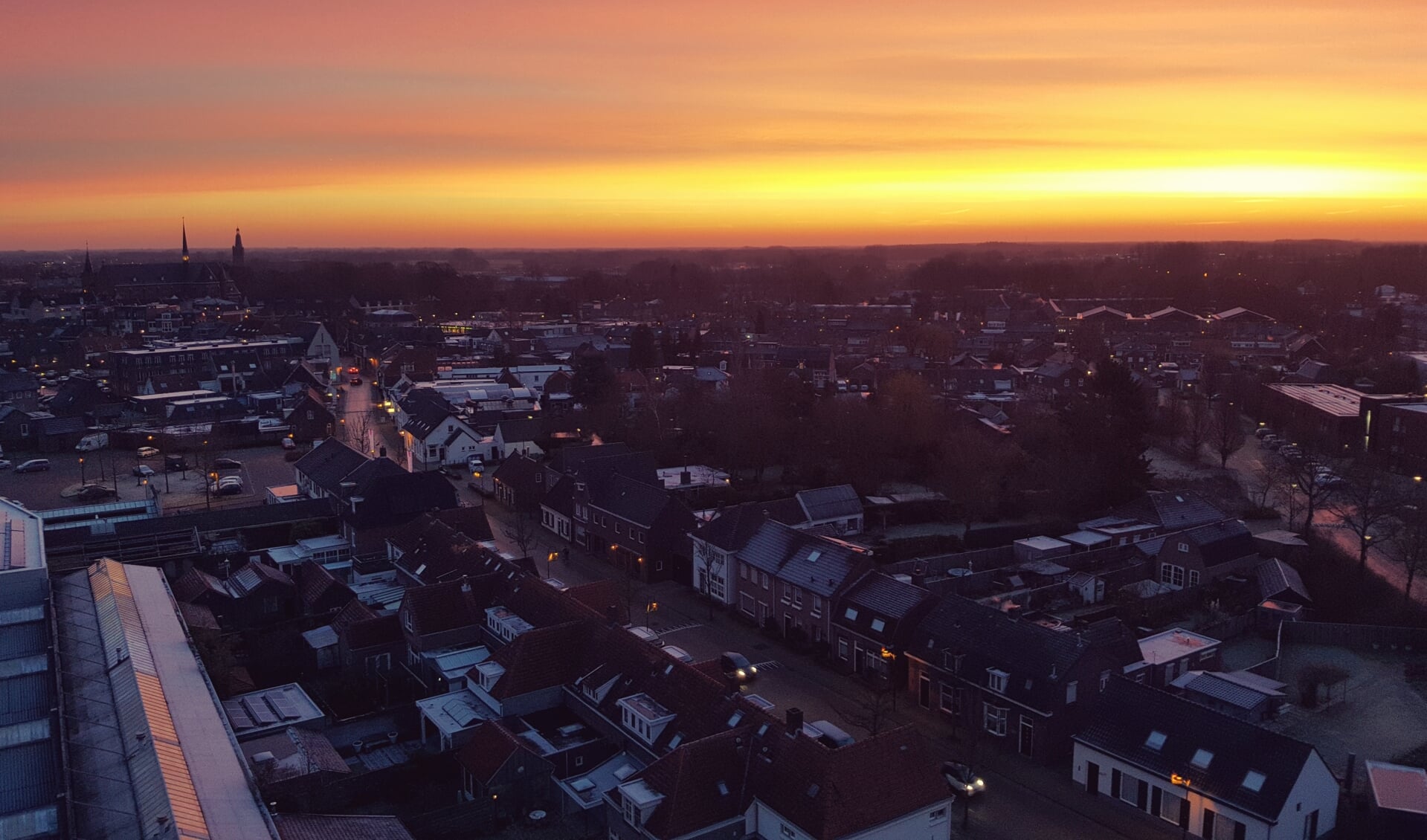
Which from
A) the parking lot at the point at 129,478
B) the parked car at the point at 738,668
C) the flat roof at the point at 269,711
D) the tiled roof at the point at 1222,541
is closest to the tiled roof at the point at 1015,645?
the parked car at the point at 738,668

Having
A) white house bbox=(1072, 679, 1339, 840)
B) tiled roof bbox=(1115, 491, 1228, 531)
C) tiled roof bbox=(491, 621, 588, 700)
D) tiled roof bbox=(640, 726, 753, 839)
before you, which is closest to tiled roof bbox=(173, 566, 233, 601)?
tiled roof bbox=(491, 621, 588, 700)

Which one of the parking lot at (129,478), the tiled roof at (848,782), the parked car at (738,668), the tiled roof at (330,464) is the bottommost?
the parked car at (738,668)

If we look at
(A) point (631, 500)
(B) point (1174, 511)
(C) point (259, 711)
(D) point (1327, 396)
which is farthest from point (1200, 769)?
(D) point (1327, 396)

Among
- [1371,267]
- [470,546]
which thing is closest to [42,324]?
[470,546]

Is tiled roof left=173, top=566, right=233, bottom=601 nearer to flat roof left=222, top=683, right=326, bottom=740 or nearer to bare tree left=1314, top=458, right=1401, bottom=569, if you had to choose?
flat roof left=222, top=683, right=326, bottom=740

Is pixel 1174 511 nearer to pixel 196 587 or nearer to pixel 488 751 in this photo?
A: pixel 488 751

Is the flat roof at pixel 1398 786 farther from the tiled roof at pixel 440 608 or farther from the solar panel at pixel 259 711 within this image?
the solar panel at pixel 259 711
